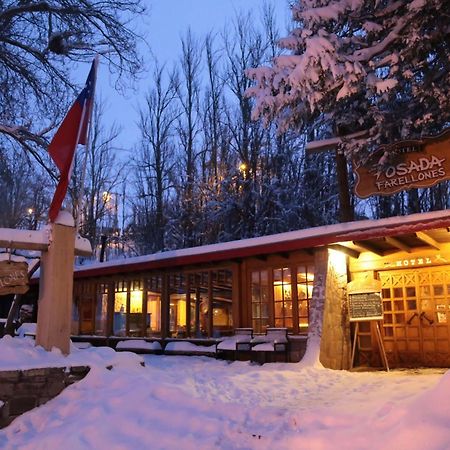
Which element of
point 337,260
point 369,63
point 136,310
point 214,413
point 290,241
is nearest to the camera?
point 214,413

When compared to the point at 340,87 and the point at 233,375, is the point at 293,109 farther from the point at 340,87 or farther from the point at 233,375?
the point at 233,375

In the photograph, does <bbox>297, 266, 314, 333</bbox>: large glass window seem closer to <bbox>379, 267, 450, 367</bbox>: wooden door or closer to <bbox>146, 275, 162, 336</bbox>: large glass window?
<bbox>379, 267, 450, 367</bbox>: wooden door

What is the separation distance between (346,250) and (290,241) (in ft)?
3.95

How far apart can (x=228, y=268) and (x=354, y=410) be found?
7081mm

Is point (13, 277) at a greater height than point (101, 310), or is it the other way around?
point (13, 277)

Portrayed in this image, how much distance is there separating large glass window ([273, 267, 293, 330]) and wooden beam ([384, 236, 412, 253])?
102 inches

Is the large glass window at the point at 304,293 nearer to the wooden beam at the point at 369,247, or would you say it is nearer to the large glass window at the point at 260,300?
the large glass window at the point at 260,300

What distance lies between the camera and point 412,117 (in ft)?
31.1

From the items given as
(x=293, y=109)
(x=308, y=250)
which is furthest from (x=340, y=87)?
(x=308, y=250)

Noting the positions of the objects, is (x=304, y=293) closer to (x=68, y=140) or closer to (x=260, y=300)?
(x=260, y=300)

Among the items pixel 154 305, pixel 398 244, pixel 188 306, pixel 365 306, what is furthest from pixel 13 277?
pixel 154 305

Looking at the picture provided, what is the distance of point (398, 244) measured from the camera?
9.58 m

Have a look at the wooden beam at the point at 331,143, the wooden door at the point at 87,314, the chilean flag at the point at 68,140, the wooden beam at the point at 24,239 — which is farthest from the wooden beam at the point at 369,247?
the wooden door at the point at 87,314

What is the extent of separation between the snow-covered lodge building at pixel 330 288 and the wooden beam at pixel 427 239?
1.6 inches
